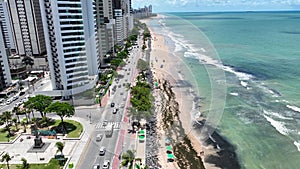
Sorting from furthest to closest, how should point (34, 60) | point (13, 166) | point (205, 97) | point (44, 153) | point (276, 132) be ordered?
point (34, 60) < point (205, 97) < point (276, 132) < point (44, 153) < point (13, 166)

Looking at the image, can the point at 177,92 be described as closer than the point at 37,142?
No

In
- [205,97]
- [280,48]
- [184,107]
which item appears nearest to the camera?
[184,107]

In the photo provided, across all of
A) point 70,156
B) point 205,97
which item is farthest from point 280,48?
point 70,156

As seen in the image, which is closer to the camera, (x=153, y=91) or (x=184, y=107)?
(x=184, y=107)

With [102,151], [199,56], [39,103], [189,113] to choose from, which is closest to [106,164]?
[102,151]

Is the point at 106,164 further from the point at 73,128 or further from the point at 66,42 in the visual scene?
the point at 66,42

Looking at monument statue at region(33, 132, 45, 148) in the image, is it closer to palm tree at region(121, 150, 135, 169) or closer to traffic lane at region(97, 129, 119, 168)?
traffic lane at region(97, 129, 119, 168)

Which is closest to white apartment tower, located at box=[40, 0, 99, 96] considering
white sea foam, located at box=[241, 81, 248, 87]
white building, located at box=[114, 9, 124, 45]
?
white sea foam, located at box=[241, 81, 248, 87]

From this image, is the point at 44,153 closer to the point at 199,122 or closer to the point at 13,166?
the point at 13,166
